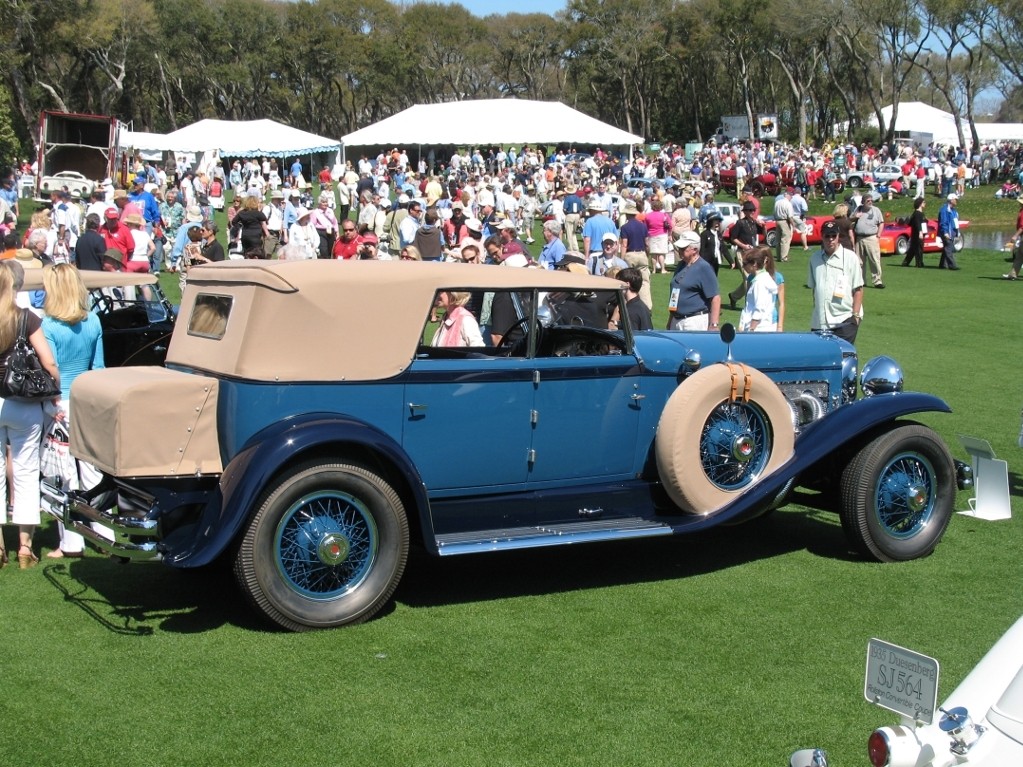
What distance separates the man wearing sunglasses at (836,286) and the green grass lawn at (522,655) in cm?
292

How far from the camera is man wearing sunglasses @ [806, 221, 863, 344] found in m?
10.6

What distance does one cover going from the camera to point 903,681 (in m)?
2.93

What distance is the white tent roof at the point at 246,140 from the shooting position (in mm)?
42906

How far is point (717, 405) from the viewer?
670 cm

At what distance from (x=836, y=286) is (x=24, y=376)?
23.2 ft

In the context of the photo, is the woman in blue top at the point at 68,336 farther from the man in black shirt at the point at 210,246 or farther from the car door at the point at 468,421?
the man in black shirt at the point at 210,246

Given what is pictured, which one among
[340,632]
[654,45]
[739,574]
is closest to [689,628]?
[739,574]

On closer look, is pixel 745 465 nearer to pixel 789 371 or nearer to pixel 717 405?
pixel 717 405

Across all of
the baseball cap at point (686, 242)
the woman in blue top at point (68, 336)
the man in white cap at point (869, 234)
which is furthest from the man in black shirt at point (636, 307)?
the man in white cap at point (869, 234)

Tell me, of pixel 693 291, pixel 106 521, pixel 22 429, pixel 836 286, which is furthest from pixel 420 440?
pixel 836 286

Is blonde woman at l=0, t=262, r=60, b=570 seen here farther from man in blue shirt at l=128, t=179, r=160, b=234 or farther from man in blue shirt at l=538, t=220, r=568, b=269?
man in blue shirt at l=128, t=179, r=160, b=234

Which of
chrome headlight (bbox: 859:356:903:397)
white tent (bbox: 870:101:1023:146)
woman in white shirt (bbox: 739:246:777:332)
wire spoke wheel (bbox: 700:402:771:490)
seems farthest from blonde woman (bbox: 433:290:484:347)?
white tent (bbox: 870:101:1023:146)

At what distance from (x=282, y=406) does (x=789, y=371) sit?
3.44 m

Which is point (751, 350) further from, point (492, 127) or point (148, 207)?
point (492, 127)
